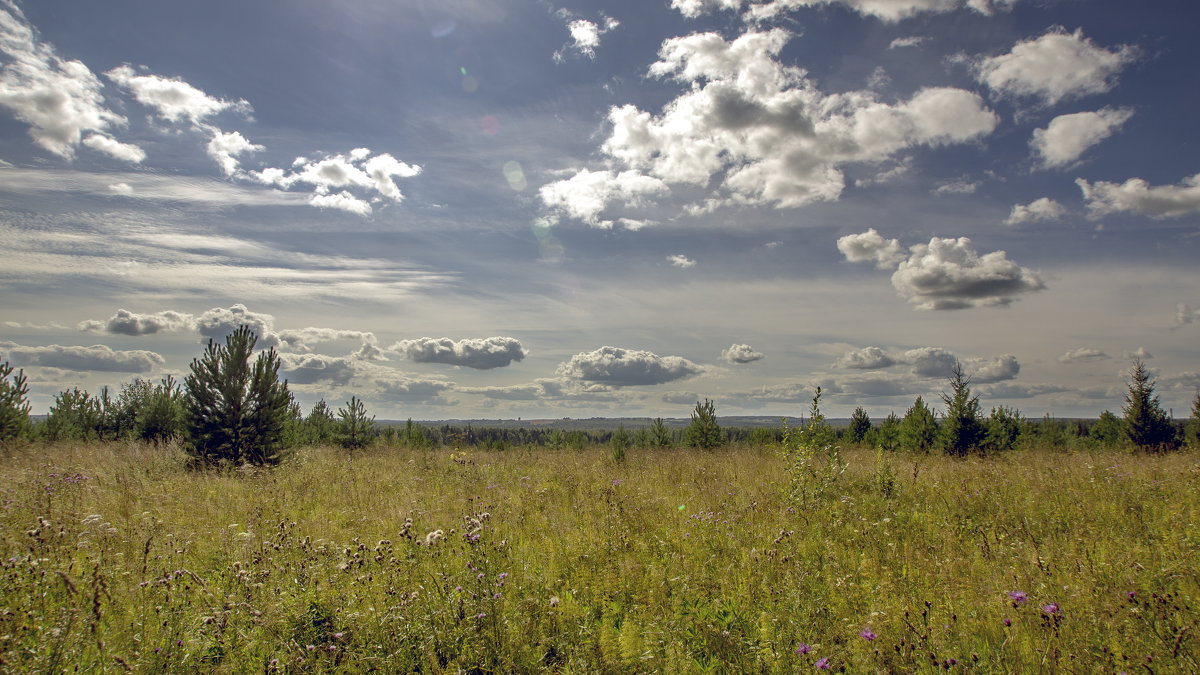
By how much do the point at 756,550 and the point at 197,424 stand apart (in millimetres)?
13324

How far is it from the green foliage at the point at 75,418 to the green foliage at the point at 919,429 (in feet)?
119

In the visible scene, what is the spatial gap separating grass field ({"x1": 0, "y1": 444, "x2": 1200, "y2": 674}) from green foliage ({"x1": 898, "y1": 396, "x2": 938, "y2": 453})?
20.3 metres

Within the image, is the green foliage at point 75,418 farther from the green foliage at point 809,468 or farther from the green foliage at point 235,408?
the green foliage at point 809,468

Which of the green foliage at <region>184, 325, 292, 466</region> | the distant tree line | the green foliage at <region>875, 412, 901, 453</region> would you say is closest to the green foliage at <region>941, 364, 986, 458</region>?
the distant tree line

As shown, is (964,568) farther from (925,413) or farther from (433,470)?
(925,413)

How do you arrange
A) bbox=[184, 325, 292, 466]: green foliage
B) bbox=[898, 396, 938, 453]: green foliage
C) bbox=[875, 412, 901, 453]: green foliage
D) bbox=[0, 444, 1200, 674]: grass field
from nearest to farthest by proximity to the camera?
bbox=[0, 444, 1200, 674]: grass field < bbox=[184, 325, 292, 466]: green foliage < bbox=[898, 396, 938, 453]: green foliage < bbox=[875, 412, 901, 453]: green foliage

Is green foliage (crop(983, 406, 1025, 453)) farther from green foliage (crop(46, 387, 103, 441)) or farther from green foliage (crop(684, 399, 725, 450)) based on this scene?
green foliage (crop(46, 387, 103, 441))

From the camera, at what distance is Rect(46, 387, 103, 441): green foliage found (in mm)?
19578

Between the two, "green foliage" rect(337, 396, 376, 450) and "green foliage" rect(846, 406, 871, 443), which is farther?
"green foliage" rect(846, 406, 871, 443)

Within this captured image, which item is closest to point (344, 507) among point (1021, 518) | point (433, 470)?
point (433, 470)

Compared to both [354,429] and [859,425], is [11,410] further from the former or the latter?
[859,425]

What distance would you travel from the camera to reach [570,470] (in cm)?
1138

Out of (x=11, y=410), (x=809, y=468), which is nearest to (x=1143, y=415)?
(x=809, y=468)

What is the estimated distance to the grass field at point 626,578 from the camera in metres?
3.47
